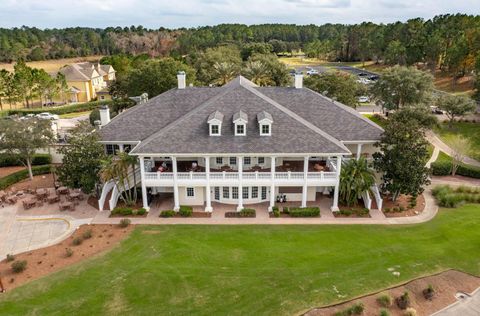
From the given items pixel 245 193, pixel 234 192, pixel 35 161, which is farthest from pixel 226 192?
pixel 35 161

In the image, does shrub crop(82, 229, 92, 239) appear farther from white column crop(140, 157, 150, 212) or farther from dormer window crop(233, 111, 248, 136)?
dormer window crop(233, 111, 248, 136)

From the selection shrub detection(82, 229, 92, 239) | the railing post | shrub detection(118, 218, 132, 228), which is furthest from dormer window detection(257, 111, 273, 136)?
shrub detection(82, 229, 92, 239)

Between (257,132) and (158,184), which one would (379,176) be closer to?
(257,132)

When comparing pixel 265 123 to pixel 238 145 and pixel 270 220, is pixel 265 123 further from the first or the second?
pixel 270 220

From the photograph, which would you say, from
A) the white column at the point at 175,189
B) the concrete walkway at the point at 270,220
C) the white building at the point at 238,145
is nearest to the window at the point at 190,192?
the white building at the point at 238,145

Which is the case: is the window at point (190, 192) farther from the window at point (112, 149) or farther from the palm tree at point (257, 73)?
the palm tree at point (257, 73)

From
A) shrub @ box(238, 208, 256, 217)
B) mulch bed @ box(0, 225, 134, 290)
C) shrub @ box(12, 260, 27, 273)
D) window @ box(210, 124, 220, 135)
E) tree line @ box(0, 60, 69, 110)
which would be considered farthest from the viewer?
tree line @ box(0, 60, 69, 110)
